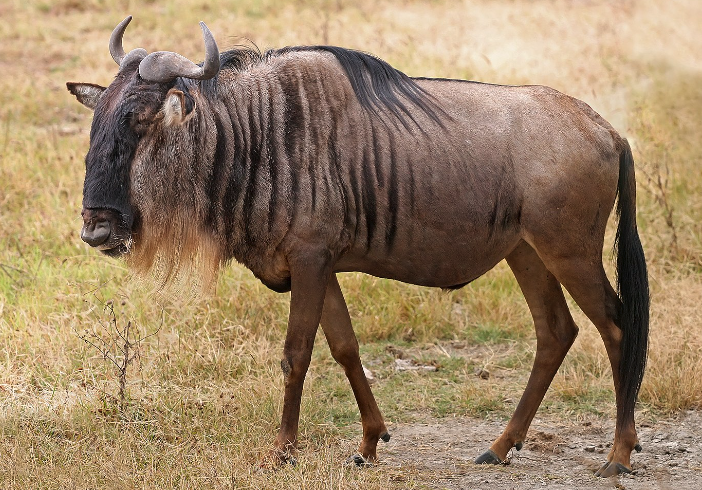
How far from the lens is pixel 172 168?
404cm

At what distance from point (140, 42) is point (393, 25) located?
3.32 m

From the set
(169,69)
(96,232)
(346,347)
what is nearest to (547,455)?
(346,347)

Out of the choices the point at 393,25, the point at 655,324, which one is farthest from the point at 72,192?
the point at 393,25

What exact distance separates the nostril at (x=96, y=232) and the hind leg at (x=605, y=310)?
1960 millimetres

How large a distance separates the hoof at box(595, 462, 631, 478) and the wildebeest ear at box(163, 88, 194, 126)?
241cm

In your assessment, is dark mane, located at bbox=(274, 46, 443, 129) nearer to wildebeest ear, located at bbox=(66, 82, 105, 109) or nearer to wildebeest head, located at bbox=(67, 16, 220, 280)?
wildebeest head, located at bbox=(67, 16, 220, 280)

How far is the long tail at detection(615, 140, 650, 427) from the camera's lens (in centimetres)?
454

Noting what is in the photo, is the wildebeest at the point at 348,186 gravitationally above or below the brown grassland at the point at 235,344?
above

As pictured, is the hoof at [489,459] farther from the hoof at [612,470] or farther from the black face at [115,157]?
the black face at [115,157]

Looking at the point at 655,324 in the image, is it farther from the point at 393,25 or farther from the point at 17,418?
the point at 393,25

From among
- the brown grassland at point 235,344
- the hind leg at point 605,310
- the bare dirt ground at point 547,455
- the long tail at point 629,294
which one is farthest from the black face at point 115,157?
the long tail at point 629,294

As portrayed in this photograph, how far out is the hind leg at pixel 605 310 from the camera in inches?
174

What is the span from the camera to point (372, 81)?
4.43m

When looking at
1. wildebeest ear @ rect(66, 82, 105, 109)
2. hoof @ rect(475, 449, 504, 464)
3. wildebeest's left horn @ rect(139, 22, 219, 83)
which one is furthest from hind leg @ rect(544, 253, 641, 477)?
wildebeest ear @ rect(66, 82, 105, 109)
